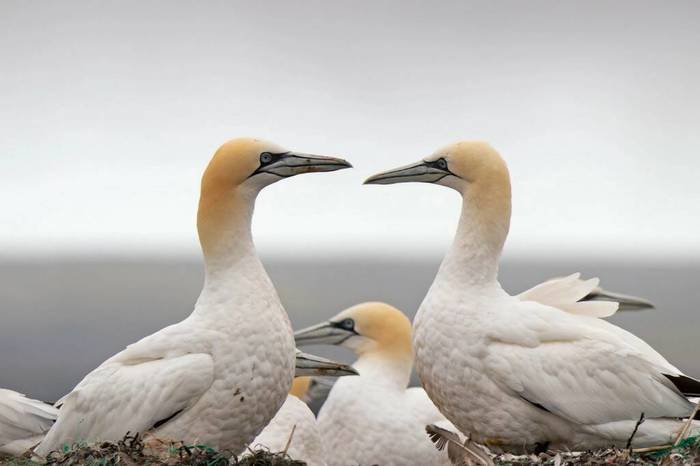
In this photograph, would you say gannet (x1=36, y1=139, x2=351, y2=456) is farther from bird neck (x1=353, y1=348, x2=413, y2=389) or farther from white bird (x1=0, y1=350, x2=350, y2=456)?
bird neck (x1=353, y1=348, x2=413, y2=389)

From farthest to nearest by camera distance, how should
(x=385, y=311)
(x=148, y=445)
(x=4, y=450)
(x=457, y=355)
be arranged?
1. (x=385, y=311)
2. (x=4, y=450)
3. (x=457, y=355)
4. (x=148, y=445)

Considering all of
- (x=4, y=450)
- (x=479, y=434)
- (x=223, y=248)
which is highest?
(x=223, y=248)

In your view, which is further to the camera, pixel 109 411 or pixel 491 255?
pixel 491 255

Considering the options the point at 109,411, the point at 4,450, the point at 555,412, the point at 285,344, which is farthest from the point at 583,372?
the point at 4,450

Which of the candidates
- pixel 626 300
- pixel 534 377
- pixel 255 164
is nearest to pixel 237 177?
pixel 255 164

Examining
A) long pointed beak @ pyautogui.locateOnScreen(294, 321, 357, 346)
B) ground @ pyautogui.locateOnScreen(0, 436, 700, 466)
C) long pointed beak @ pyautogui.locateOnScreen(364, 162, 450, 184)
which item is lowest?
long pointed beak @ pyautogui.locateOnScreen(294, 321, 357, 346)

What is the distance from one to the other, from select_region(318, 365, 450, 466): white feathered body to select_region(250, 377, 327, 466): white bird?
328 mm

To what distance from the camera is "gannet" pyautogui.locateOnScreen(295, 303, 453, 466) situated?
315 inches

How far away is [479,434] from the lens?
21.2ft

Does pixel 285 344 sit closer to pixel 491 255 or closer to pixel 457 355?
pixel 457 355

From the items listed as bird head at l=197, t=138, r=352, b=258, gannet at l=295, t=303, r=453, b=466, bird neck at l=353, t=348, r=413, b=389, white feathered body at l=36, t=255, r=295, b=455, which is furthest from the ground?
bird neck at l=353, t=348, r=413, b=389

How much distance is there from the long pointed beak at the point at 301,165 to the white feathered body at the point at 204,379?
22.2 inches

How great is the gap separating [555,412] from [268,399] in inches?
58.8

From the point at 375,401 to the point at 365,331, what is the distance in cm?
83
